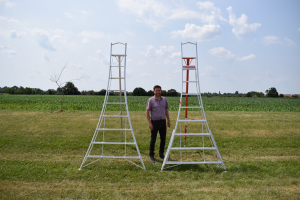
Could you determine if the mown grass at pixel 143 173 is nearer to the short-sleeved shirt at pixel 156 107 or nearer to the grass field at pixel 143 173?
the grass field at pixel 143 173

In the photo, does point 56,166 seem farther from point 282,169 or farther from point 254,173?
point 282,169

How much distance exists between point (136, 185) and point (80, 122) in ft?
26.0

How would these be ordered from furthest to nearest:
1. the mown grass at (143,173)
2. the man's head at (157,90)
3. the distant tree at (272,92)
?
the distant tree at (272,92)
the man's head at (157,90)
the mown grass at (143,173)

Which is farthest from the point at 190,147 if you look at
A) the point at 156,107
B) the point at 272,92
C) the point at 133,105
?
the point at 272,92

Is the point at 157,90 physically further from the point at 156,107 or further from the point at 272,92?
the point at 272,92

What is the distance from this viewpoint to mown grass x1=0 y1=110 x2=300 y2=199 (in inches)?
160

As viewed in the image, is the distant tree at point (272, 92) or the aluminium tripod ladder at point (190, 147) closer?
the aluminium tripod ladder at point (190, 147)

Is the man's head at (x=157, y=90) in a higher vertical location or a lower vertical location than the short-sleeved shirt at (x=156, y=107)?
higher

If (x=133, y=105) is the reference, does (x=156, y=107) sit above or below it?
above

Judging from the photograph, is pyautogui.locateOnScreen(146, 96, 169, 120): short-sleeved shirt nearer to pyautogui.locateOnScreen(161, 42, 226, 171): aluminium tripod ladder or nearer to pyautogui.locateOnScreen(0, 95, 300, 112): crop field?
pyautogui.locateOnScreen(161, 42, 226, 171): aluminium tripod ladder

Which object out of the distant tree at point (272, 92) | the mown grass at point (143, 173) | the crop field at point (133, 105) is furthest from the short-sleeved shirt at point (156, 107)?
the distant tree at point (272, 92)

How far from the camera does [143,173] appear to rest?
501 centimetres

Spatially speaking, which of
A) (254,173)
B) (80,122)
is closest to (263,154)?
(254,173)

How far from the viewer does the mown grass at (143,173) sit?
406 centimetres
